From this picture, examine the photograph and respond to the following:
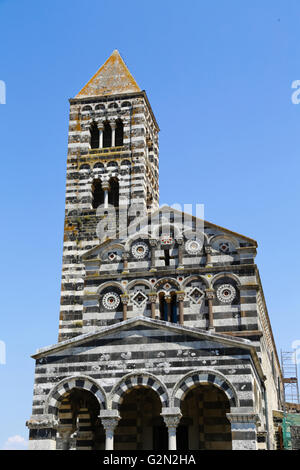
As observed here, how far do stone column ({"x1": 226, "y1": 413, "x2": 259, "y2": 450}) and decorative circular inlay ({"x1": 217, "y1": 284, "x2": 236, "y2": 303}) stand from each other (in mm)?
7988

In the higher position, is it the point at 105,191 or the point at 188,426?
the point at 105,191

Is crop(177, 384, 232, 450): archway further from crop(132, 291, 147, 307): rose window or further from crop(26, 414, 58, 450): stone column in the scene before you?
crop(26, 414, 58, 450): stone column

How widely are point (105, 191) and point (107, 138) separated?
3.75 m

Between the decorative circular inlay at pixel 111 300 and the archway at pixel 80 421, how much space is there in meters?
4.89

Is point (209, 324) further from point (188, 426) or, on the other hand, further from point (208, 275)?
point (188, 426)

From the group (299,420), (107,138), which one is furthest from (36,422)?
(299,420)

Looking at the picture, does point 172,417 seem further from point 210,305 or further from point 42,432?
point 210,305

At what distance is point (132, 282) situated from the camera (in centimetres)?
2694

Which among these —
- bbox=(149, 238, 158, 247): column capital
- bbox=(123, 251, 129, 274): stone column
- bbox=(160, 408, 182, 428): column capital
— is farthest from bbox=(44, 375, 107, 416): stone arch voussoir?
bbox=(149, 238, 158, 247): column capital

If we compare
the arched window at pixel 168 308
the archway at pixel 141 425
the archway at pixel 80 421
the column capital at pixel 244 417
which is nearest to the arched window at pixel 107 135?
the arched window at pixel 168 308

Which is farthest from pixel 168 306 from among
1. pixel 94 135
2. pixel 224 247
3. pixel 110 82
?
pixel 110 82

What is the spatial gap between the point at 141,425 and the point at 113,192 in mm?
14609

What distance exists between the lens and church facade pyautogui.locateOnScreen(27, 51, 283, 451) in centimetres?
1919

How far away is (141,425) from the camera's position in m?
23.5
